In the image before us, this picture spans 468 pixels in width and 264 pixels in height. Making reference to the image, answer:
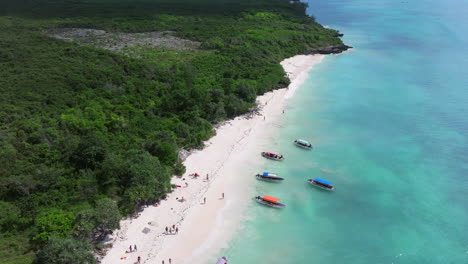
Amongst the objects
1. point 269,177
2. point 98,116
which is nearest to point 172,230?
point 269,177

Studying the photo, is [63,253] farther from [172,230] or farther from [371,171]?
[371,171]

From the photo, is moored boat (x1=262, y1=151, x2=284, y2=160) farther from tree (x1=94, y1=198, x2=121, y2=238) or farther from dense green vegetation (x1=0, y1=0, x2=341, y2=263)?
tree (x1=94, y1=198, x2=121, y2=238)

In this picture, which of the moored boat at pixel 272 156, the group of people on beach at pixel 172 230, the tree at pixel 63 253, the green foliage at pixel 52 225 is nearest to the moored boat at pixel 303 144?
the moored boat at pixel 272 156

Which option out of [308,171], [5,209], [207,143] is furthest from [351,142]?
[5,209]

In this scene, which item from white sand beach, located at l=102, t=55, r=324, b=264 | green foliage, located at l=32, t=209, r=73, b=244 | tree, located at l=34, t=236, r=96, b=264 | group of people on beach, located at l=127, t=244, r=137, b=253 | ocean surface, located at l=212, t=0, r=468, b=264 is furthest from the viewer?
ocean surface, located at l=212, t=0, r=468, b=264

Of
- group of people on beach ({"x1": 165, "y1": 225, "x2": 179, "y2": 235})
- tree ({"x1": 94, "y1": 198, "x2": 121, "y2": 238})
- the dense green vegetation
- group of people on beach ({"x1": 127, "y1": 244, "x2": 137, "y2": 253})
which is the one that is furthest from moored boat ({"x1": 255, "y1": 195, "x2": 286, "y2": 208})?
tree ({"x1": 94, "y1": 198, "x2": 121, "y2": 238})

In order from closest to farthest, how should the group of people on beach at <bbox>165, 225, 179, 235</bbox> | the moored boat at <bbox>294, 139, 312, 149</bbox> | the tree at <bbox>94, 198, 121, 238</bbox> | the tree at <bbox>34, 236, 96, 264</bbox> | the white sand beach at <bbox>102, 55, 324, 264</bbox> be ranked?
the tree at <bbox>34, 236, 96, 264</bbox> < the tree at <bbox>94, 198, 121, 238</bbox> < the white sand beach at <bbox>102, 55, 324, 264</bbox> < the group of people on beach at <bbox>165, 225, 179, 235</bbox> < the moored boat at <bbox>294, 139, 312, 149</bbox>
